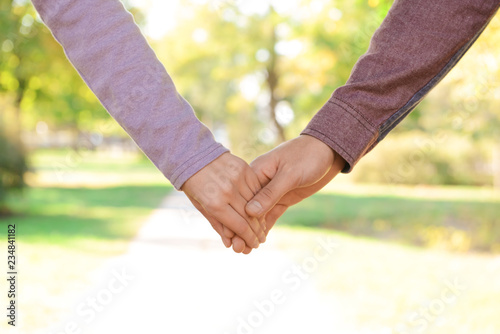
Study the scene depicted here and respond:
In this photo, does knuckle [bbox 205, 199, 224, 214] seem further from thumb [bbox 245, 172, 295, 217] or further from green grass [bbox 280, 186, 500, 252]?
green grass [bbox 280, 186, 500, 252]

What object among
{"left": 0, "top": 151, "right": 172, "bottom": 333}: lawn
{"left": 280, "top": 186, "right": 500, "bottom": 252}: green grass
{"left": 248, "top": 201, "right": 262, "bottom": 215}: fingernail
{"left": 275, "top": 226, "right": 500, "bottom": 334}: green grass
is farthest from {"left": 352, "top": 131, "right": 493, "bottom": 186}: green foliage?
{"left": 248, "top": 201, "right": 262, "bottom": 215}: fingernail

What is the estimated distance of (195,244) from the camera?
7.05 meters

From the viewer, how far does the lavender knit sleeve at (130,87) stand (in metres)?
1.48

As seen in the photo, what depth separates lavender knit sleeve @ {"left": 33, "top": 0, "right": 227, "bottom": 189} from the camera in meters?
1.48

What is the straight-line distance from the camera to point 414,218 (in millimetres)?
9703

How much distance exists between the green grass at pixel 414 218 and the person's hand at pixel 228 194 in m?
6.08

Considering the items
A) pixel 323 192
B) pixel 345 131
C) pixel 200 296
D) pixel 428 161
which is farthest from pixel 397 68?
pixel 428 161

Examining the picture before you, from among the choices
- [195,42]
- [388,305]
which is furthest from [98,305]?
[195,42]

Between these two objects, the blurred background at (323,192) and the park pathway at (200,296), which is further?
the blurred background at (323,192)

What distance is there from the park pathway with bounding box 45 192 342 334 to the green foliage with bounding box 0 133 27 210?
10.7 feet

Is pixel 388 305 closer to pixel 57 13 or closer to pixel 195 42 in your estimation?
pixel 57 13

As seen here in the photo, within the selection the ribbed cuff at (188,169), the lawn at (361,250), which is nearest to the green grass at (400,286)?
the lawn at (361,250)

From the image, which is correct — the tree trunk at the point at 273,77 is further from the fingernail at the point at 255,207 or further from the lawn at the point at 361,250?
the fingernail at the point at 255,207

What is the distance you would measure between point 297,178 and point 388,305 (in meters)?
3.20
